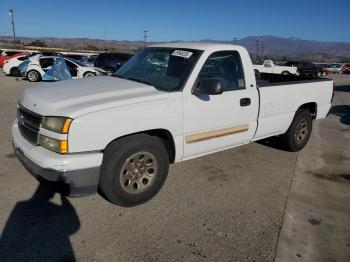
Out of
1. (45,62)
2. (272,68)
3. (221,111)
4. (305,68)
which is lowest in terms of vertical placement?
(305,68)

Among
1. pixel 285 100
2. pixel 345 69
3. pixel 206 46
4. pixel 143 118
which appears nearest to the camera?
pixel 143 118

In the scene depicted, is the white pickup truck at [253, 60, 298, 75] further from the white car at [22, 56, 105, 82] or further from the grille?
the grille

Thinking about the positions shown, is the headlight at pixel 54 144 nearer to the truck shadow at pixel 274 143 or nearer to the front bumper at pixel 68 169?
the front bumper at pixel 68 169

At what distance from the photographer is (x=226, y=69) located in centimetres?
458

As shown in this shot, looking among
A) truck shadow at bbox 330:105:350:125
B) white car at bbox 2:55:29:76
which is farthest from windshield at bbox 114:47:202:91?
white car at bbox 2:55:29:76

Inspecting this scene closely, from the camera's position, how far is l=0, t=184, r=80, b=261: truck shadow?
291cm

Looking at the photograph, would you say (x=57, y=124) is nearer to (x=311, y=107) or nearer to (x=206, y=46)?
(x=206, y=46)

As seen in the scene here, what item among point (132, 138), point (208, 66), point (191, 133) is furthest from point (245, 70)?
point (132, 138)

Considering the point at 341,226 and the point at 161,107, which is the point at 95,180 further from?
the point at 341,226

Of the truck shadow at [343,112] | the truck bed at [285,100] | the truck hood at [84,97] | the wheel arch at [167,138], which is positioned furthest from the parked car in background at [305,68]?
the truck hood at [84,97]

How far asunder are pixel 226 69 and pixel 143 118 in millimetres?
1649

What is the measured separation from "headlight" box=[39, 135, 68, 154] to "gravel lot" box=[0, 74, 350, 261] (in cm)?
79

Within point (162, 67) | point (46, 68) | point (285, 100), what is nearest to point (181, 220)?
point (162, 67)

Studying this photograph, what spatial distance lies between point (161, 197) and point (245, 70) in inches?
82.9
